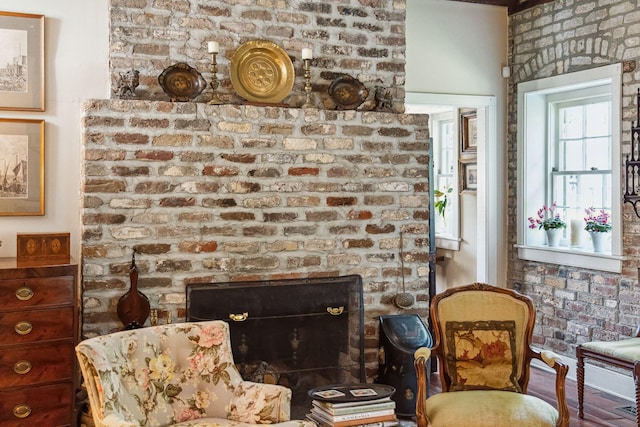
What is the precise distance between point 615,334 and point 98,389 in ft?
12.3

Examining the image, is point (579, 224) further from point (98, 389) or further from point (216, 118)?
point (98, 389)

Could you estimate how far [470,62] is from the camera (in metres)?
5.96

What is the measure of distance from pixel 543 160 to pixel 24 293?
415cm

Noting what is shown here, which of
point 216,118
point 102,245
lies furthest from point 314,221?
point 102,245

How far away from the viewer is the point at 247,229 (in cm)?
439

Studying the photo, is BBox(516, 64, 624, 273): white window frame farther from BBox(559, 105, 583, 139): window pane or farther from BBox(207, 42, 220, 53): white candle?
BBox(207, 42, 220, 53): white candle

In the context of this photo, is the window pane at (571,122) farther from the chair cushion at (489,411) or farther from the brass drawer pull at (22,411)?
the brass drawer pull at (22,411)

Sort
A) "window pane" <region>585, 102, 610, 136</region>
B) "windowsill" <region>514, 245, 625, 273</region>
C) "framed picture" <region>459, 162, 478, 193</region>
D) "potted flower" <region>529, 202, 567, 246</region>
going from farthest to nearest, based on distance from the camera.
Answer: "framed picture" <region>459, 162, 478, 193</region>, "potted flower" <region>529, 202, 567, 246</region>, "window pane" <region>585, 102, 610, 136</region>, "windowsill" <region>514, 245, 625, 273</region>

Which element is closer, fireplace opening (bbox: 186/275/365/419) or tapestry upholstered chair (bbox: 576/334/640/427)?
tapestry upholstered chair (bbox: 576/334/640/427)

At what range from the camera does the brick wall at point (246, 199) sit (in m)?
4.09

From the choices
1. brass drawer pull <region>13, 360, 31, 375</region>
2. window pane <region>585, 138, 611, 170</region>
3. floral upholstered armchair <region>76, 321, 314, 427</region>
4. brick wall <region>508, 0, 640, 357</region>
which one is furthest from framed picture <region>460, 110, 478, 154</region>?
brass drawer pull <region>13, 360, 31, 375</region>

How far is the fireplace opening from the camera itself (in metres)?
4.32

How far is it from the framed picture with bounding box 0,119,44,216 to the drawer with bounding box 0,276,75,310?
2.72 ft

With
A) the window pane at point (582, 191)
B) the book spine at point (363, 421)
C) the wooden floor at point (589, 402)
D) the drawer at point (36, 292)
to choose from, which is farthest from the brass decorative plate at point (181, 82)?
the window pane at point (582, 191)
